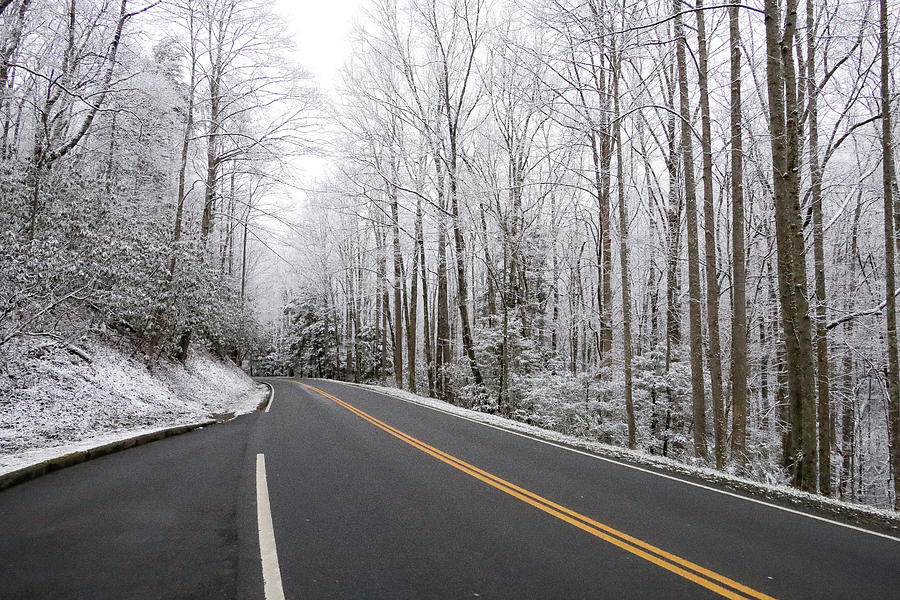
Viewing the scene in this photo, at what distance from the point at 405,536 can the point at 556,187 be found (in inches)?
610

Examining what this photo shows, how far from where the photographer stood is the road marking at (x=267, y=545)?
308 centimetres

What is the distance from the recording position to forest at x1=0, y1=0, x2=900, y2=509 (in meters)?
9.47

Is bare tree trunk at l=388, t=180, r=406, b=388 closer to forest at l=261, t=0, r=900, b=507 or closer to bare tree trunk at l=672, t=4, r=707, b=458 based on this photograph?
→ forest at l=261, t=0, r=900, b=507

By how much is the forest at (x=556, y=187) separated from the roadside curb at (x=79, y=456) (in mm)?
2462

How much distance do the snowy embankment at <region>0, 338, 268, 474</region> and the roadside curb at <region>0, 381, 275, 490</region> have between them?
5.1 inches

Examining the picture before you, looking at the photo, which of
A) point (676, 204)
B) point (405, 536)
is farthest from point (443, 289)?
point (405, 536)

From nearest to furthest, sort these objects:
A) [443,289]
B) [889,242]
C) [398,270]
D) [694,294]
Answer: [889,242], [694,294], [443,289], [398,270]

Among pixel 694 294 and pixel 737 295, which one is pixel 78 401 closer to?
pixel 694 294

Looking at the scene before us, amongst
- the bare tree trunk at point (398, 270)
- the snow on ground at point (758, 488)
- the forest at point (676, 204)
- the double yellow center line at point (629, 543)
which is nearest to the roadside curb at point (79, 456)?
the double yellow center line at point (629, 543)

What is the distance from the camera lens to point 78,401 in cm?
952

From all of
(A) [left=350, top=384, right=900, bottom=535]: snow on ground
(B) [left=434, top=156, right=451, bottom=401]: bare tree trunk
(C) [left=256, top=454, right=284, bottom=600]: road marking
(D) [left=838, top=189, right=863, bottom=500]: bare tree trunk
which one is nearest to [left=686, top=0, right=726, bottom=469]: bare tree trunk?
(A) [left=350, top=384, right=900, bottom=535]: snow on ground

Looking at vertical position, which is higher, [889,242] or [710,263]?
[889,242]

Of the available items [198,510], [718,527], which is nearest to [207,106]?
[198,510]

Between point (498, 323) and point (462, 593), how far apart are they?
16.2 meters
